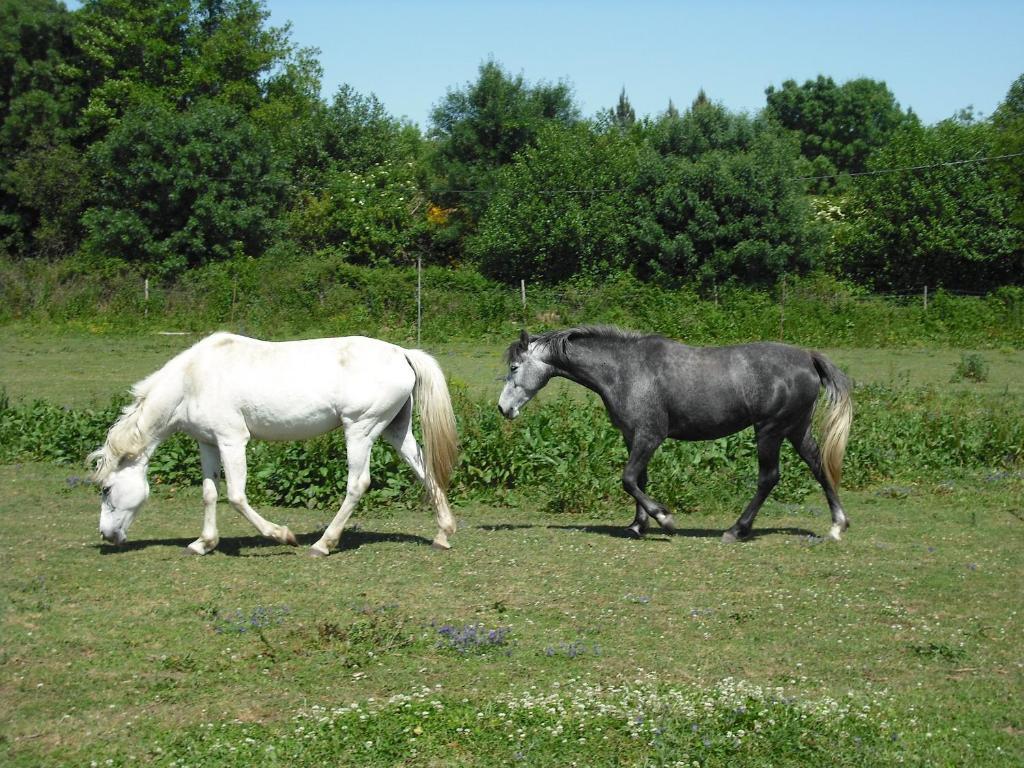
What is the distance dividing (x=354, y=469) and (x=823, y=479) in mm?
4527

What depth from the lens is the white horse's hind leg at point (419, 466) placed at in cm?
1027

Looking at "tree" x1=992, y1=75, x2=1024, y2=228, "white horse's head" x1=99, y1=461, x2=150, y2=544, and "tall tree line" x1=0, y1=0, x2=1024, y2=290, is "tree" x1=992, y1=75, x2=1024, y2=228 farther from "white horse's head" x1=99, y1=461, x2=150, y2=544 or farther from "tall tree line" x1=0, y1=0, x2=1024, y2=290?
"white horse's head" x1=99, y1=461, x2=150, y2=544

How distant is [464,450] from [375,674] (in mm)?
6293

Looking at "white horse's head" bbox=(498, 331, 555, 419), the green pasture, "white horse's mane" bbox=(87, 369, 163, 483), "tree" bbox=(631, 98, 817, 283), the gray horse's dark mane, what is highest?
"tree" bbox=(631, 98, 817, 283)

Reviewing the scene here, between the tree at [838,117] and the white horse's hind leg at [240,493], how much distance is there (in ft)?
238

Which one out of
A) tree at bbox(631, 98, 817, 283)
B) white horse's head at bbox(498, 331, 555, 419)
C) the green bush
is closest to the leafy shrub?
the green bush

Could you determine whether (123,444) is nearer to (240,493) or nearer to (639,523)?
(240,493)

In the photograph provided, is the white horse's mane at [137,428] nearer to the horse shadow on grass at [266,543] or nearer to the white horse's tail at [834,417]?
the horse shadow on grass at [266,543]

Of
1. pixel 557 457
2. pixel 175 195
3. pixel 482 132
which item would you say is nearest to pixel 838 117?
pixel 482 132

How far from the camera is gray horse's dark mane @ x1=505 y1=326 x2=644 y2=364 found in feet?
36.6

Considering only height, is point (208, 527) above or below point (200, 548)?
above

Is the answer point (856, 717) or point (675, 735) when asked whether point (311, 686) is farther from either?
point (856, 717)

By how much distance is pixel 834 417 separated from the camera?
10.8 m

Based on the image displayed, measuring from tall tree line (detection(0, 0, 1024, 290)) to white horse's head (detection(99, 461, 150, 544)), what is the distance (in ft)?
96.5
